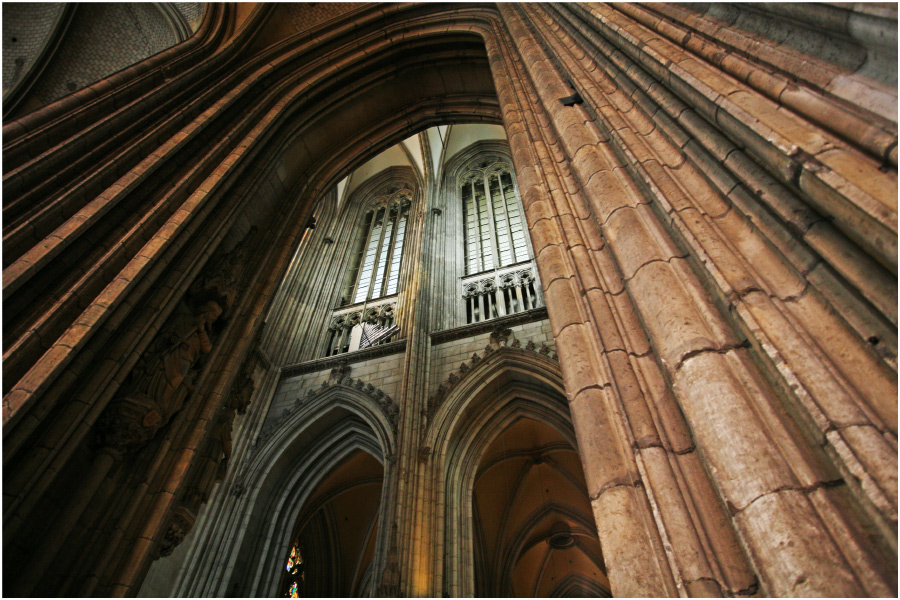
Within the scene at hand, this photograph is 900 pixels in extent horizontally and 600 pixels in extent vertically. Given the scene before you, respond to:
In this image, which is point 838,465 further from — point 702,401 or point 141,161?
point 141,161

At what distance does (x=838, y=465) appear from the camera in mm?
1044

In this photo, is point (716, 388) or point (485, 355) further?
point (485, 355)

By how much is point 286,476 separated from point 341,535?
3206 millimetres

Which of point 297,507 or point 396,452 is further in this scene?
point 297,507

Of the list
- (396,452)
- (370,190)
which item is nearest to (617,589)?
(396,452)

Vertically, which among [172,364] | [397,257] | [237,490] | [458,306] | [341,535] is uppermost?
[397,257]

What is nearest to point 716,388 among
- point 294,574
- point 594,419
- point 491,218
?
point 594,419

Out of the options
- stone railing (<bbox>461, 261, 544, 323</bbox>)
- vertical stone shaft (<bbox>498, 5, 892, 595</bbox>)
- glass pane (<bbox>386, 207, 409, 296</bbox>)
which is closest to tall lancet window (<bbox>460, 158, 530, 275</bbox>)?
stone railing (<bbox>461, 261, 544, 323</bbox>)

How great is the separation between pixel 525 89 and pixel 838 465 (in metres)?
4.04

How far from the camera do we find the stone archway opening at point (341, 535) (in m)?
9.81

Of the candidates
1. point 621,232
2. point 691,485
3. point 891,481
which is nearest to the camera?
point 891,481

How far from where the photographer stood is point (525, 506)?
11.1 m

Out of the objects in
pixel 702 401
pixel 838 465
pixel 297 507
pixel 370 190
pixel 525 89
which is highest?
pixel 370 190

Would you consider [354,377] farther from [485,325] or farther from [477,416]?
[485,325]
